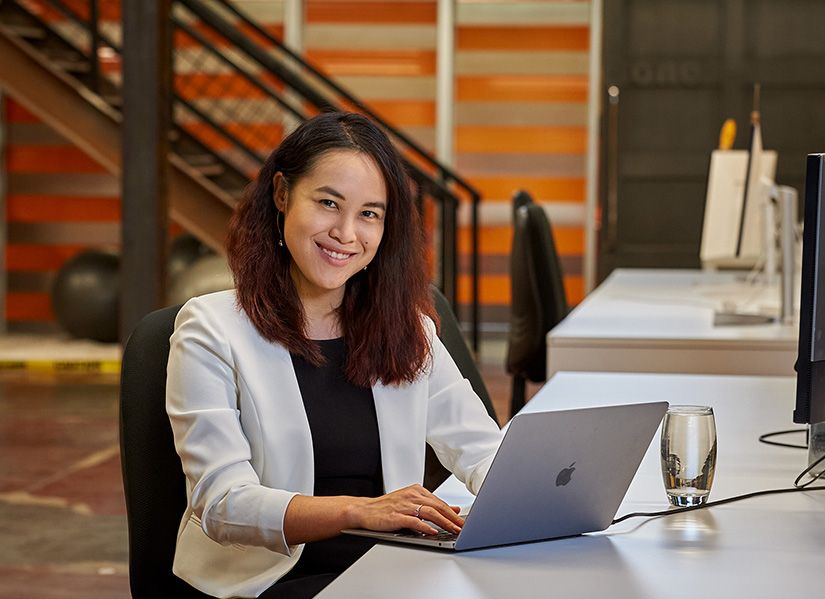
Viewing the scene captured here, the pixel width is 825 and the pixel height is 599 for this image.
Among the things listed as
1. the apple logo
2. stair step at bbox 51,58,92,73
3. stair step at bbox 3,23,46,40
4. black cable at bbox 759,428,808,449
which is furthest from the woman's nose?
stair step at bbox 3,23,46,40

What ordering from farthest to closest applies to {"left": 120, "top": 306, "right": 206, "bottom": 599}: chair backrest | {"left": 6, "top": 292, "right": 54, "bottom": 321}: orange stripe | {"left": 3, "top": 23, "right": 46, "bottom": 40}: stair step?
{"left": 6, "top": 292, "right": 54, "bottom": 321}: orange stripe < {"left": 3, "top": 23, "right": 46, "bottom": 40}: stair step < {"left": 120, "top": 306, "right": 206, "bottom": 599}: chair backrest

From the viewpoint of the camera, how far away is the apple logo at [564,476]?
4.97 ft

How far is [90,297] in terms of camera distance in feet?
28.8

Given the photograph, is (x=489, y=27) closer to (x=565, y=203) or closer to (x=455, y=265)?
(x=565, y=203)

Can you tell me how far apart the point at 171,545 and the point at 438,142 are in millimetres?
8580

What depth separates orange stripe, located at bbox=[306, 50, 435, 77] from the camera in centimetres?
1034

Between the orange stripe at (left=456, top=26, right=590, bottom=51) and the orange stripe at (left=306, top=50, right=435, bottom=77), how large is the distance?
40cm

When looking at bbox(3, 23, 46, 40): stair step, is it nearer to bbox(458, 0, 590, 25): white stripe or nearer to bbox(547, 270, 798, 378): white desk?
bbox(458, 0, 590, 25): white stripe

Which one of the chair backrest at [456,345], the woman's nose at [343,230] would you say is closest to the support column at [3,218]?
the chair backrest at [456,345]

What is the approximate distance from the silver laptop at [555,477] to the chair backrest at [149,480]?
0.39 meters

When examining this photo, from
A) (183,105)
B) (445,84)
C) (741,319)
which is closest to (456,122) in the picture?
(445,84)

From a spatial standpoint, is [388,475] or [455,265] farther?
[455,265]

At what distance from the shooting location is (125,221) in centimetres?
682

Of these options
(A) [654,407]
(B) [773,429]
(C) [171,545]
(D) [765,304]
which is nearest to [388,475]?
(C) [171,545]
